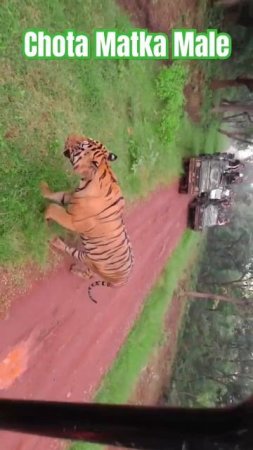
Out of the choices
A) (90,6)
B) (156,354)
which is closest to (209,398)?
(156,354)

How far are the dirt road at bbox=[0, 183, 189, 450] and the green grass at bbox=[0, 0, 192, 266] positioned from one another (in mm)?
631

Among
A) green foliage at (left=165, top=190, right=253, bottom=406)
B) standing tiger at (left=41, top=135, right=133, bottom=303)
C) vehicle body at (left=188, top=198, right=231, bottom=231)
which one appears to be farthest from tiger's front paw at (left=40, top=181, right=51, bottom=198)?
vehicle body at (left=188, top=198, right=231, bottom=231)

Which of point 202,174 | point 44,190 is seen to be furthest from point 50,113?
point 202,174

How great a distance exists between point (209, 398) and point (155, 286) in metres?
3.20

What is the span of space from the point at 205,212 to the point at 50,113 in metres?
8.05

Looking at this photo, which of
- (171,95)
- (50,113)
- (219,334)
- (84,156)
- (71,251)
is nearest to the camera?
(84,156)

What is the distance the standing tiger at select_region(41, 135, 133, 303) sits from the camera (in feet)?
16.4

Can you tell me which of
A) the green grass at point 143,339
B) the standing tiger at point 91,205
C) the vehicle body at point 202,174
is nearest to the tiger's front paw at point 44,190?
the standing tiger at point 91,205

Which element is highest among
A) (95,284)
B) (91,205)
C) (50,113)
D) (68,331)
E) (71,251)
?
(50,113)

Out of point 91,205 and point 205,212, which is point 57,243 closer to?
point 91,205

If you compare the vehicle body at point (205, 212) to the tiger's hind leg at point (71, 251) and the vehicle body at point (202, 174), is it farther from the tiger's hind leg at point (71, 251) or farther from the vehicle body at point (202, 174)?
the tiger's hind leg at point (71, 251)

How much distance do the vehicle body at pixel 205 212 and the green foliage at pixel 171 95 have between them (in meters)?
3.02

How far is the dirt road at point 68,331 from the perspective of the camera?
5379 millimetres

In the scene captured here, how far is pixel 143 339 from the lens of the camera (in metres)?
10.3
